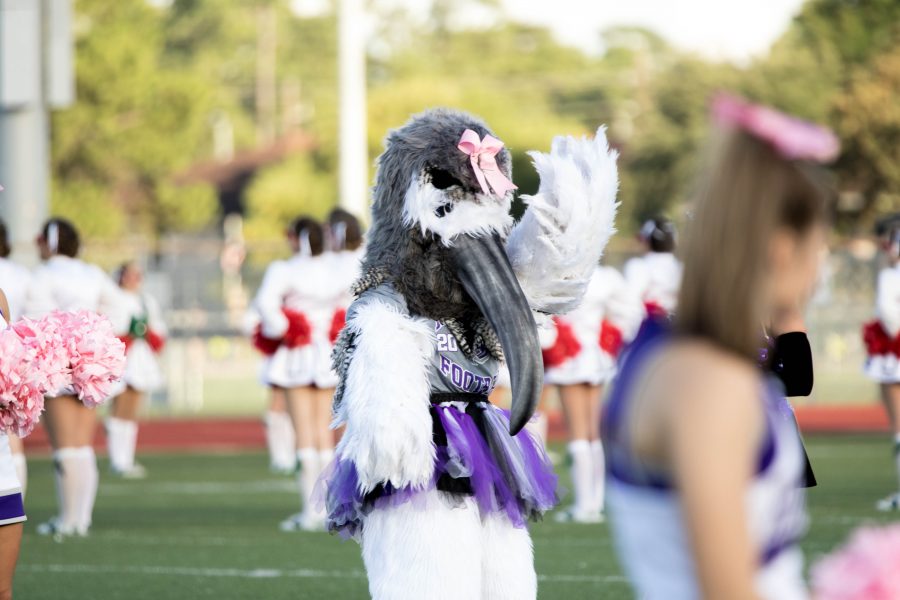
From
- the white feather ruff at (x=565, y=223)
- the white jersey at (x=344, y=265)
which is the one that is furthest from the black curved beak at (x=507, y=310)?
the white jersey at (x=344, y=265)

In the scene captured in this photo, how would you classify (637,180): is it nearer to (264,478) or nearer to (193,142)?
(193,142)

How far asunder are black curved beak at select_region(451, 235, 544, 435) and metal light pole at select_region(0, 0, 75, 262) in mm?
12459

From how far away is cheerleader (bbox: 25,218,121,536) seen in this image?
10.5 meters

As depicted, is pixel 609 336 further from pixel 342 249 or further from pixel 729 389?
pixel 729 389

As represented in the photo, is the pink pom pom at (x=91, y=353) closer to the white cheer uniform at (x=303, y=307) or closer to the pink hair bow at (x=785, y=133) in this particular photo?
the pink hair bow at (x=785, y=133)

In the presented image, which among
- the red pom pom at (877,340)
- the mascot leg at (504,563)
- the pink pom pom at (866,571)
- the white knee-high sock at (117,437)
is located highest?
the pink pom pom at (866,571)

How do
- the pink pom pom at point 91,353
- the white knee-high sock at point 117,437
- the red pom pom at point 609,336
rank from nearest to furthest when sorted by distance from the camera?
the pink pom pom at point 91,353
the red pom pom at point 609,336
the white knee-high sock at point 117,437

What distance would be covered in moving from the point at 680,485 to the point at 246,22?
68.1m

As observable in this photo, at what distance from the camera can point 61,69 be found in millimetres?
16922

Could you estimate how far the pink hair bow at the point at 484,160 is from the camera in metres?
5.05

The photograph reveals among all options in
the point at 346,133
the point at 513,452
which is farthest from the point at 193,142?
the point at 513,452

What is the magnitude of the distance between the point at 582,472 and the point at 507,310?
21.8ft

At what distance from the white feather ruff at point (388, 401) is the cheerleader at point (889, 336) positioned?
7.04 m

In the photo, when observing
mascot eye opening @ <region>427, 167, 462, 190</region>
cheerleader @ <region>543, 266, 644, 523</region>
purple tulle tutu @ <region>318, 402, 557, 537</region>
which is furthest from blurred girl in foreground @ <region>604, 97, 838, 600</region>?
cheerleader @ <region>543, 266, 644, 523</region>
